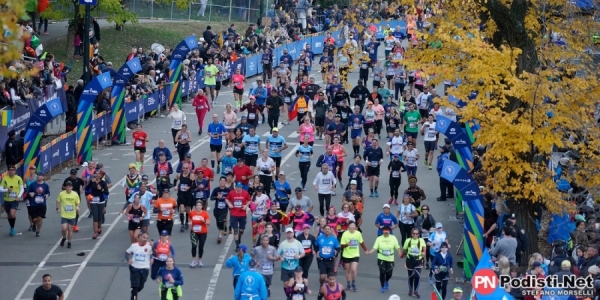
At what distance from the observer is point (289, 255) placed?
20.0m

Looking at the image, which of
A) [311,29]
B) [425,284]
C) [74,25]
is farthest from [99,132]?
[311,29]

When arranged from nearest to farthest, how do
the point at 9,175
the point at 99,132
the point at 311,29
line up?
the point at 9,175 < the point at 99,132 < the point at 311,29

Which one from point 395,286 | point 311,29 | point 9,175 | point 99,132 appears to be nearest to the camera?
point 395,286

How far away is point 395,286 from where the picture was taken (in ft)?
69.7

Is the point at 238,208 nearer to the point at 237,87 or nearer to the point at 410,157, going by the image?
the point at 410,157

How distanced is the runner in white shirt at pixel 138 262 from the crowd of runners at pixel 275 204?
18 millimetres

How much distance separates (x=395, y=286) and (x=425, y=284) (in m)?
0.60

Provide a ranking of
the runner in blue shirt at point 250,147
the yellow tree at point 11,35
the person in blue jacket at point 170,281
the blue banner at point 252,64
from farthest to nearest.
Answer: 1. the blue banner at point 252,64
2. the runner in blue shirt at point 250,147
3. the person in blue jacket at point 170,281
4. the yellow tree at point 11,35

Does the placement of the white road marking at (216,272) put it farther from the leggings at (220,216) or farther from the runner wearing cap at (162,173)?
the runner wearing cap at (162,173)

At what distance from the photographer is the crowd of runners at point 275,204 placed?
1989 centimetres

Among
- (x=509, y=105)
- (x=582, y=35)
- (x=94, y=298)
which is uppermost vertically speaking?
(x=582, y=35)

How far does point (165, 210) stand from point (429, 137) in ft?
31.6

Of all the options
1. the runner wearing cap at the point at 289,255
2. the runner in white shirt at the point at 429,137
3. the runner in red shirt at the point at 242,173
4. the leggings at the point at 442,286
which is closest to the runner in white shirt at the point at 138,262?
the runner wearing cap at the point at 289,255

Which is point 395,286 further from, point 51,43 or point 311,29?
point 311,29
